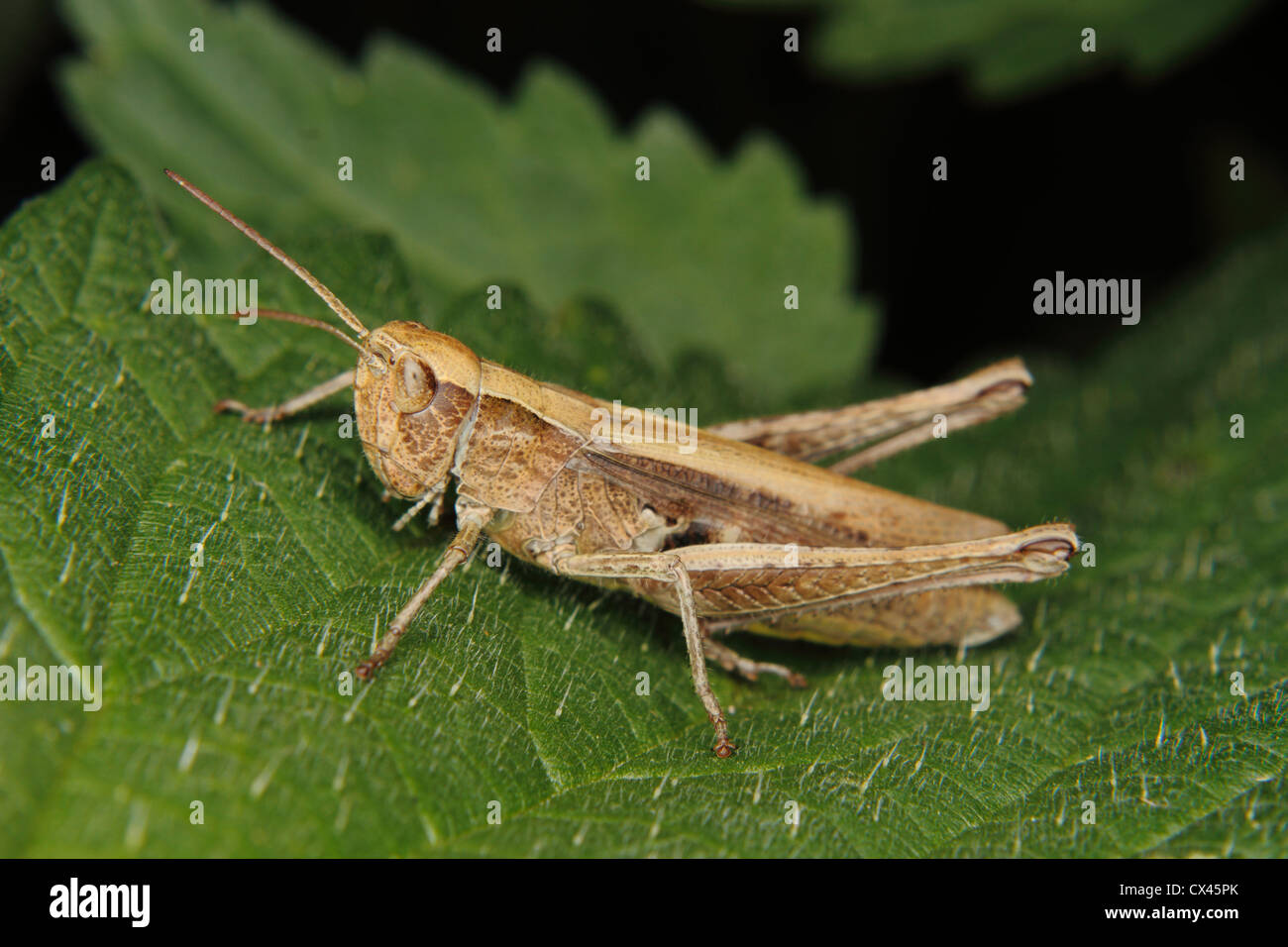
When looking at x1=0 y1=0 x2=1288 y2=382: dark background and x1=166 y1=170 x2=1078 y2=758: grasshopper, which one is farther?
x1=0 y1=0 x2=1288 y2=382: dark background

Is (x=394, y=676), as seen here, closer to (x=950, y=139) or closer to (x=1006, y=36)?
(x=1006, y=36)

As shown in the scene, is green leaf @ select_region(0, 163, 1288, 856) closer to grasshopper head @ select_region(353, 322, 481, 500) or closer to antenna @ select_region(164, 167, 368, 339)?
grasshopper head @ select_region(353, 322, 481, 500)

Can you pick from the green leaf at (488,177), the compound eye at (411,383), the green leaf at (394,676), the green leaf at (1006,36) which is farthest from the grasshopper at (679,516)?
the green leaf at (1006,36)

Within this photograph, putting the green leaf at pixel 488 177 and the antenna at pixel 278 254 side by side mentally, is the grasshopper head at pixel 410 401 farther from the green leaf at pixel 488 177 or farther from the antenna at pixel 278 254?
the green leaf at pixel 488 177

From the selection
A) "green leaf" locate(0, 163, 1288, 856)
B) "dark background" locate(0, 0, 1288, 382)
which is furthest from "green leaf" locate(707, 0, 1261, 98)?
"green leaf" locate(0, 163, 1288, 856)

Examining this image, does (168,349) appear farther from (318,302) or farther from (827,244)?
(827,244)

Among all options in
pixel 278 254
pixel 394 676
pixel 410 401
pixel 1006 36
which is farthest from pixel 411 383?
pixel 1006 36
